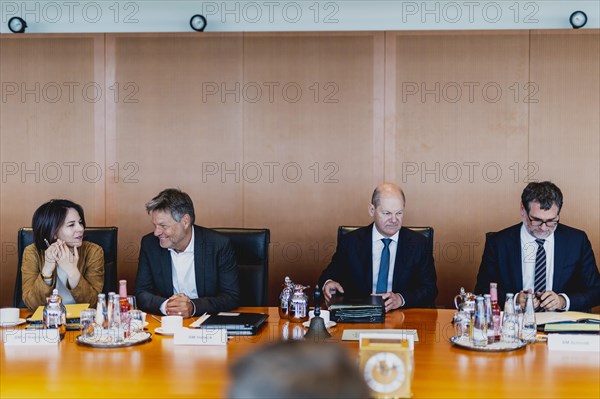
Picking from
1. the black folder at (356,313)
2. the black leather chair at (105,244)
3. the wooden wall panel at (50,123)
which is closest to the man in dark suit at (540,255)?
the black folder at (356,313)

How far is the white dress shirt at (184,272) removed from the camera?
152 inches

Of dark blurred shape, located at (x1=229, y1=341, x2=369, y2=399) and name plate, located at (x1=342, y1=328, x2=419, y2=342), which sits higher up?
dark blurred shape, located at (x1=229, y1=341, x2=369, y2=399)

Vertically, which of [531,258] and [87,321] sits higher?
[531,258]

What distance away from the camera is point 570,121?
16.8ft

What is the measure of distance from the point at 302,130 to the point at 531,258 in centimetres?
199

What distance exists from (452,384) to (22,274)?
243 centimetres

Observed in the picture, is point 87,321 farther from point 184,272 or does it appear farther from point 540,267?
point 540,267

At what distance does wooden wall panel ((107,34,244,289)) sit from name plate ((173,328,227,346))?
256 centimetres

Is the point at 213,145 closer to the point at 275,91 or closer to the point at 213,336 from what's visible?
the point at 275,91

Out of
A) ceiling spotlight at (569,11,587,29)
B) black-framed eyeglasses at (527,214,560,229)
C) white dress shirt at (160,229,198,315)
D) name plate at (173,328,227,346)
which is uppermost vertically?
ceiling spotlight at (569,11,587,29)

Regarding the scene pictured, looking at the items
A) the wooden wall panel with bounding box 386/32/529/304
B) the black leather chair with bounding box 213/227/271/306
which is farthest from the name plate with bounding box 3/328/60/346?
the wooden wall panel with bounding box 386/32/529/304

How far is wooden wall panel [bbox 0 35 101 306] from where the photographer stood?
5367 millimetres

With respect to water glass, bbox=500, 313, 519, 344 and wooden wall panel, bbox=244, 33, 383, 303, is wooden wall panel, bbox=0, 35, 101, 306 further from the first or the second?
water glass, bbox=500, 313, 519, 344

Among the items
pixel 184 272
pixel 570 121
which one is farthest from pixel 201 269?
pixel 570 121
